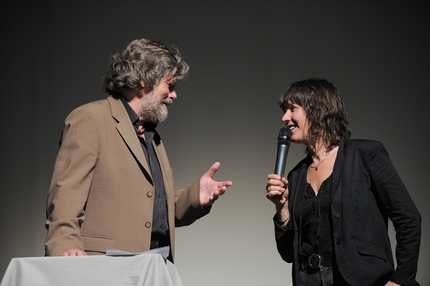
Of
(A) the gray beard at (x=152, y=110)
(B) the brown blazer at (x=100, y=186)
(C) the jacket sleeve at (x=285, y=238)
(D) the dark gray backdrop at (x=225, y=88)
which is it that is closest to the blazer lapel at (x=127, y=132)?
(B) the brown blazer at (x=100, y=186)

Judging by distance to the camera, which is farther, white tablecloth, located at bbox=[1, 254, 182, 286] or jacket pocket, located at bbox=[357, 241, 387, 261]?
jacket pocket, located at bbox=[357, 241, 387, 261]

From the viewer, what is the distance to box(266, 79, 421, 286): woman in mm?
2385

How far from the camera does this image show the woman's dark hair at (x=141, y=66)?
2742mm

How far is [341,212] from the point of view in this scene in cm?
245

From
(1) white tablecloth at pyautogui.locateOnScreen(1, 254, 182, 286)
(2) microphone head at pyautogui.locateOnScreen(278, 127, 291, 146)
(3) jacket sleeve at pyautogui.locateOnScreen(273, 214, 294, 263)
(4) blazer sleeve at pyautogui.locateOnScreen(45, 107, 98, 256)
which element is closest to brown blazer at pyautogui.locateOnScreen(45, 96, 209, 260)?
(4) blazer sleeve at pyautogui.locateOnScreen(45, 107, 98, 256)

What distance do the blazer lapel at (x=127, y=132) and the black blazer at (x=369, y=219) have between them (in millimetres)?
690

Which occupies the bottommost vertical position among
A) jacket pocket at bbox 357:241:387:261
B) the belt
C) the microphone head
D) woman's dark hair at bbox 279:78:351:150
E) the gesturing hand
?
the belt

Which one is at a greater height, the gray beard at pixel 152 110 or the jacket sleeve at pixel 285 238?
the gray beard at pixel 152 110

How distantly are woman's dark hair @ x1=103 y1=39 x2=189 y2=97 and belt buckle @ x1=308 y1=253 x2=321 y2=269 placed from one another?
102cm

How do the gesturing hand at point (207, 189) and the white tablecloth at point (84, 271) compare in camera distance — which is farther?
the gesturing hand at point (207, 189)

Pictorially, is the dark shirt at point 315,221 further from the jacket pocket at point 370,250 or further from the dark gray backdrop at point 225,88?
the dark gray backdrop at point 225,88

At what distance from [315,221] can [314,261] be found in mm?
165

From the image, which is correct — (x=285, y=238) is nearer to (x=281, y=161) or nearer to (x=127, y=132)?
(x=281, y=161)

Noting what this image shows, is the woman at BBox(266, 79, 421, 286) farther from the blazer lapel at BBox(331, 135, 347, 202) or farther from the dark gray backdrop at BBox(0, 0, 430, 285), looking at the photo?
the dark gray backdrop at BBox(0, 0, 430, 285)
